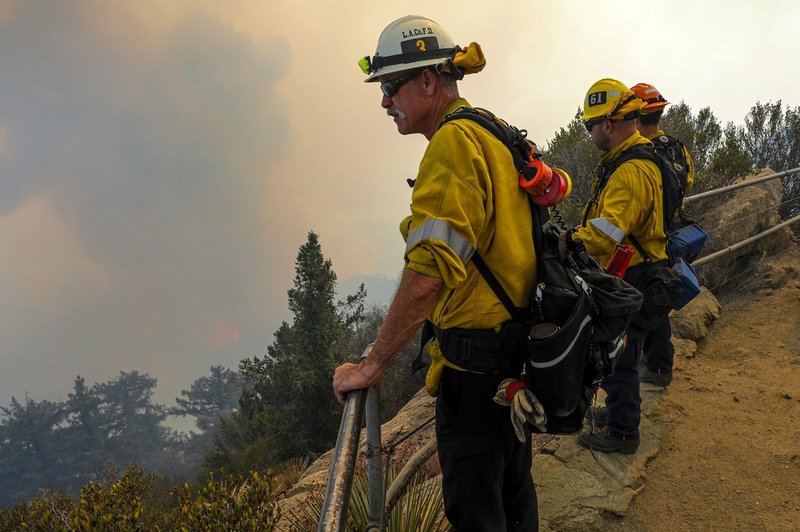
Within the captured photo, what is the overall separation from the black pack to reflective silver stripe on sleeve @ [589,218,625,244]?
4.03 ft

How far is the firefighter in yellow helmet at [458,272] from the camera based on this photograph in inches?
63.6

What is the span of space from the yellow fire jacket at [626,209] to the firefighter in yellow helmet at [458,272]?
60.1 inches

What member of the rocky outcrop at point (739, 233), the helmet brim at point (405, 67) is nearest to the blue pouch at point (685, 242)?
the helmet brim at point (405, 67)

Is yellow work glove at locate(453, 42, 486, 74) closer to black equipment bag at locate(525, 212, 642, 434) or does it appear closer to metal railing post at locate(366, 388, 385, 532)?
black equipment bag at locate(525, 212, 642, 434)

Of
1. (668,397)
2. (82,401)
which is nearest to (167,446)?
(82,401)

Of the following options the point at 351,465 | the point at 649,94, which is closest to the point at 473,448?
the point at 351,465

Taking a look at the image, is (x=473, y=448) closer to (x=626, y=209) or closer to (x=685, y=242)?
(x=626, y=209)

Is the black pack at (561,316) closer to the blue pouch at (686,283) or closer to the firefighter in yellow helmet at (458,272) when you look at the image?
the firefighter in yellow helmet at (458,272)

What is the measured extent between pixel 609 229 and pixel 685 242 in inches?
55.0

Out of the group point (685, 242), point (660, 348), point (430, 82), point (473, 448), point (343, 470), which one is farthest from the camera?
point (660, 348)

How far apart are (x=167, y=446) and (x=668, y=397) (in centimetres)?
8594

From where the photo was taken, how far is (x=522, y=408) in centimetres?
169

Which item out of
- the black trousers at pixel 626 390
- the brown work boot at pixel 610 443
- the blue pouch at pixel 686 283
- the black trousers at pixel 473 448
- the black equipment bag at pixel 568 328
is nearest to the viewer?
the black equipment bag at pixel 568 328

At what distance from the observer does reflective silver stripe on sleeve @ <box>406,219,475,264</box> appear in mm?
1576
